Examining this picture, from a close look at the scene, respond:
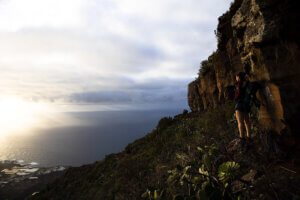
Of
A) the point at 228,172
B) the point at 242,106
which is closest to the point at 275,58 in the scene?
the point at 242,106

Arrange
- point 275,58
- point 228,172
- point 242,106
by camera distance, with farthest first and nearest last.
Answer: point 242,106, point 275,58, point 228,172

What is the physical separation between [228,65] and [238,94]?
621 centimetres

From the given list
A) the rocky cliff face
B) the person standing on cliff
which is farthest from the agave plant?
the rocky cliff face

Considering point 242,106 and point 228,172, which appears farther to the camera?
point 242,106

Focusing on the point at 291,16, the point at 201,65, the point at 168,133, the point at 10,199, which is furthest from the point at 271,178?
the point at 10,199

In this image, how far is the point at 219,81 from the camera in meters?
10.6

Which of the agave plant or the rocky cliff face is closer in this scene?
the agave plant

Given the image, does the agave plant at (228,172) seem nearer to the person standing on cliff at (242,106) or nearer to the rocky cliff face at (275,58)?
the person standing on cliff at (242,106)

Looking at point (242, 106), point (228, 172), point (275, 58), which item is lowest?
point (228, 172)

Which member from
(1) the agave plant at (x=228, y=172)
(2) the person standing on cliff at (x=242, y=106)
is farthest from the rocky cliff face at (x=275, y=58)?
(1) the agave plant at (x=228, y=172)

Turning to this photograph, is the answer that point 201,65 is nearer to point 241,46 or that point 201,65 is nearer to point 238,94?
point 241,46

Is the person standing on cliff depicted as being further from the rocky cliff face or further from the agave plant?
the agave plant

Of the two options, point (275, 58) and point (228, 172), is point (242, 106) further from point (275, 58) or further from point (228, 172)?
point (228, 172)

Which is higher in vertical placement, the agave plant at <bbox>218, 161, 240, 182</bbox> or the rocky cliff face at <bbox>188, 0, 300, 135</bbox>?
the rocky cliff face at <bbox>188, 0, 300, 135</bbox>
